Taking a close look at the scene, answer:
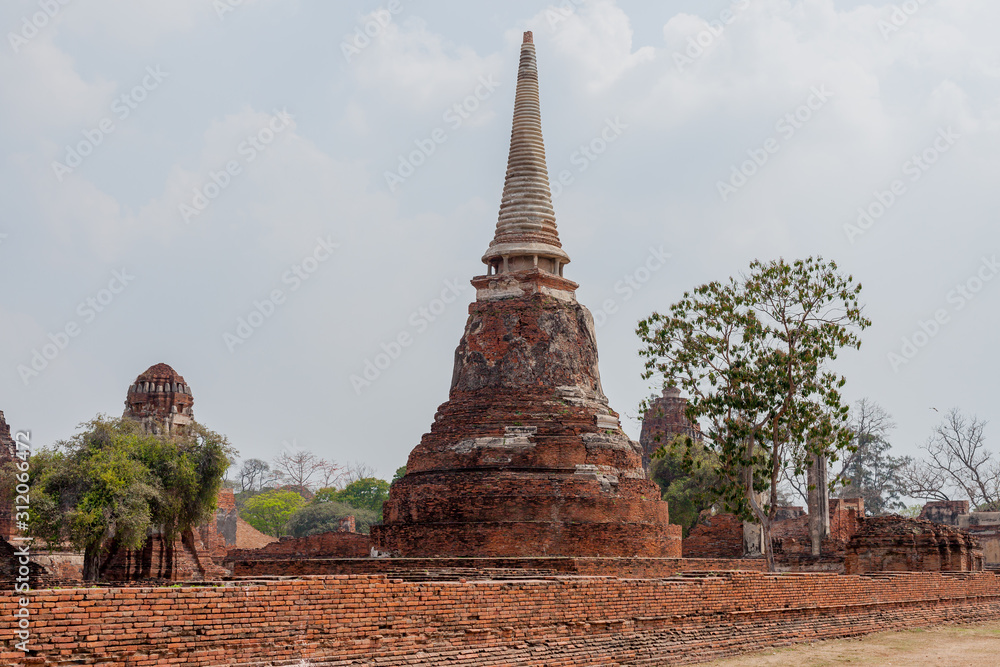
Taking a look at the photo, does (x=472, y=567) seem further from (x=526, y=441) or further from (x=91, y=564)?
(x=91, y=564)

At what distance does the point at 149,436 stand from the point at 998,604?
776 inches

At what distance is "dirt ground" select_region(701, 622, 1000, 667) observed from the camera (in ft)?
50.1

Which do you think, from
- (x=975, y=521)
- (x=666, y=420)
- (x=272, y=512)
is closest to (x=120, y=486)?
(x=666, y=420)

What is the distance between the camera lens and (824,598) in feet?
62.5

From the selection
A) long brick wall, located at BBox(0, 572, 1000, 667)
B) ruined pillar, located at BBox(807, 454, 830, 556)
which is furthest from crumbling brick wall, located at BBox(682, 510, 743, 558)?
long brick wall, located at BBox(0, 572, 1000, 667)

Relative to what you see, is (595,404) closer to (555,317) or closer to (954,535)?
(555,317)

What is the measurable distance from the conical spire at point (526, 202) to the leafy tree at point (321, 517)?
32.9m

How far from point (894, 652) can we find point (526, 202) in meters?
13.9

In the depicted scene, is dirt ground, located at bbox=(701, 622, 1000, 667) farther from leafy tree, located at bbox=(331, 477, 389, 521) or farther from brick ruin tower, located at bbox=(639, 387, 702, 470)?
leafy tree, located at bbox=(331, 477, 389, 521)

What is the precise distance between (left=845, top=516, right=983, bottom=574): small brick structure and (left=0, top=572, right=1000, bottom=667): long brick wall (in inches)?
297

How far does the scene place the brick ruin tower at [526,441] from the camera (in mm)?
21938

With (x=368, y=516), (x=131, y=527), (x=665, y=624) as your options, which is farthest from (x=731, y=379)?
(x=368, y=516)

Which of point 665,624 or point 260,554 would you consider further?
point 260,554

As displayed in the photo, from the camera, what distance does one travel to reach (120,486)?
21.3m
